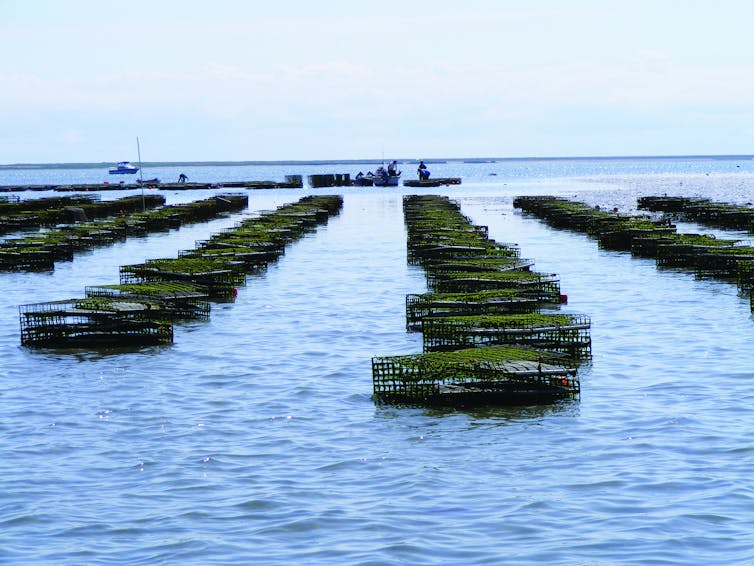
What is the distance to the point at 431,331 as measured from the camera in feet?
130

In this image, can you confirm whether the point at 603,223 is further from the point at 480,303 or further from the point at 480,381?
the point at 480,381

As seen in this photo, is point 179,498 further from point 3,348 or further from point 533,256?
point 533,256

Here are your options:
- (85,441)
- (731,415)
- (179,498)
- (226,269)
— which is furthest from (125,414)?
(226,269)

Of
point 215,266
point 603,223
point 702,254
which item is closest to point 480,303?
point 215,266

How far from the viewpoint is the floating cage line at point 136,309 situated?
4459 cm

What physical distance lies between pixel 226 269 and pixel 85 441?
110 ft

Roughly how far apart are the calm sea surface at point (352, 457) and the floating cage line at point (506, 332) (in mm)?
1337

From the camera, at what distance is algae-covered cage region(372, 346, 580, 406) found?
32.3 m

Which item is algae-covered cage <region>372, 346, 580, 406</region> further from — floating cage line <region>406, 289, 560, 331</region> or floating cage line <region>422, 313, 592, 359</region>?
floating cage line <region>406, 289, 560, 331</region>

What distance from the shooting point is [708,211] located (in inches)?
Answer: 4747

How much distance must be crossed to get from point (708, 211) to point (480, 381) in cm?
9289

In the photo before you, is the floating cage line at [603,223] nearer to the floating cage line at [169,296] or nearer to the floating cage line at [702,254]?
the floating cage line at [702,254]

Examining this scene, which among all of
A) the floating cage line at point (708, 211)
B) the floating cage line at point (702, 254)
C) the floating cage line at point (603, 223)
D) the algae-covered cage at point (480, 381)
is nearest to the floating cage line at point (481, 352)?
the algae-covered cage at point (480, 381)

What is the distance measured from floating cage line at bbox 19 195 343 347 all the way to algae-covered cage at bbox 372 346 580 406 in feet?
47.0
